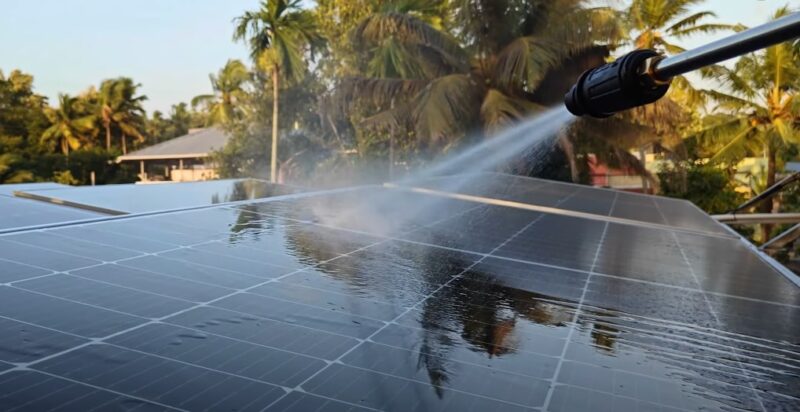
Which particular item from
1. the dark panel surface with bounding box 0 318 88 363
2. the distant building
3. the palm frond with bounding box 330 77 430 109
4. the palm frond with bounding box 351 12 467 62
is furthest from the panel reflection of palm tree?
the distant building

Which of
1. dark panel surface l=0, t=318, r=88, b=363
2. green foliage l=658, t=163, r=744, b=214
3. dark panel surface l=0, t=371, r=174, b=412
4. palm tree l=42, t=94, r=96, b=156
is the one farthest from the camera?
palm tree l=42, t=94, r=96, b=156

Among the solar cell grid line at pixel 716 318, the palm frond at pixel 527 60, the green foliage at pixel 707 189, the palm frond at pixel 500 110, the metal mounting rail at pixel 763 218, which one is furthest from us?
the green foliage at pixel 707 189

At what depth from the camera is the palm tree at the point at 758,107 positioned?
2125cm

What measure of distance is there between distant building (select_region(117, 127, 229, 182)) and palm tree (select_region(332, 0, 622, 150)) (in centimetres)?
1959

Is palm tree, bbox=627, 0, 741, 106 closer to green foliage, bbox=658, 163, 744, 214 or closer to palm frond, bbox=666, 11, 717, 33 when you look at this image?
palm frond, bbox=666, 11, 717, 33

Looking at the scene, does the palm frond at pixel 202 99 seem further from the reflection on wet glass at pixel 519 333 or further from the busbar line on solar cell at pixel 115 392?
the busbar line on solar cell at pixel 115 392

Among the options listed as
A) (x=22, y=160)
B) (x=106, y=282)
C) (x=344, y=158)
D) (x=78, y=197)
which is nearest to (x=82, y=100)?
(x=22, y=160)

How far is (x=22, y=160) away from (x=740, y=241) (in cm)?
3564

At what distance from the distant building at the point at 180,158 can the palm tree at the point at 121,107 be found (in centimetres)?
743

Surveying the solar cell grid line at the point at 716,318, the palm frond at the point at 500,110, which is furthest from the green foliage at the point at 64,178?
the solar cell grid line at the point at 716,318

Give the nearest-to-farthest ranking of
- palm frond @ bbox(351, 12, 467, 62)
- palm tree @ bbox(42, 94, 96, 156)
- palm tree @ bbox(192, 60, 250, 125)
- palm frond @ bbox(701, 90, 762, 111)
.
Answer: palm frond @ bbox(351, 12, 467, 62), palm frond @ bbox(701, 90, 762, 111), palm tree @ bbox(192, 60, 250, 125), palm tree @ bbox(42, 94, 96, 156)

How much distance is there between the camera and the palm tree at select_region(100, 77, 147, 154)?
50438 millimetres

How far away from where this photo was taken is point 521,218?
7266 millimetres

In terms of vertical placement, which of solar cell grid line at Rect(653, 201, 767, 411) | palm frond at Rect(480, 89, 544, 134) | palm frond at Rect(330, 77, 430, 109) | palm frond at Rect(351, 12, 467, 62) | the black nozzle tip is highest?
palm frond at Rect(351, 12, 467, 62)
